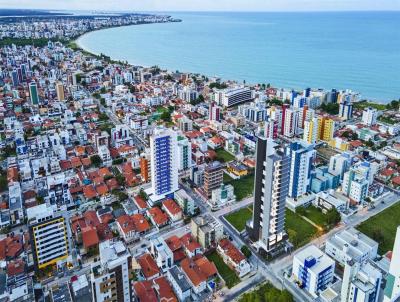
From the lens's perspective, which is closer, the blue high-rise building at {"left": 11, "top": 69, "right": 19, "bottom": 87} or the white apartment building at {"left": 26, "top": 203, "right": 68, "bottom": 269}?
the white apartment building at {"left": 26, "top": 203, "right": 68, "bottom": 269}

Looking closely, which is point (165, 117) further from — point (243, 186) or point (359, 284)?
point (359, 284)

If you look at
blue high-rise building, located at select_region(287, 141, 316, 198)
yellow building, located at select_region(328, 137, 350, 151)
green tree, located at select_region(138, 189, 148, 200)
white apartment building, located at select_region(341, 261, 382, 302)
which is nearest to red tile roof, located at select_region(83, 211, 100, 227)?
green tree, located at select_region(138, 189, 148, 200)

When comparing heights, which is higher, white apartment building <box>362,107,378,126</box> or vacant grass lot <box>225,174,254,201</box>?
white apartment building <box>362,107,378,126</box>

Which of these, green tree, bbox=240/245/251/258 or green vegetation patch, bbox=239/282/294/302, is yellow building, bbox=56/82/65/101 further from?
green vegetation patch, bbox=239/282/294/302

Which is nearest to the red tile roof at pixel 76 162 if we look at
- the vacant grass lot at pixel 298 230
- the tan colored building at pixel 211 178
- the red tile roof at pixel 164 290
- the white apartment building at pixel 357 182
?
the tan colored building at pixel 211 178

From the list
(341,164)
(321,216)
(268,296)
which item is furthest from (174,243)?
(341,164)

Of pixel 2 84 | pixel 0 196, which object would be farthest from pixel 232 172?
pixel 2 84

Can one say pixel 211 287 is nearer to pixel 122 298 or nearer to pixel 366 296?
pixel 122 298
